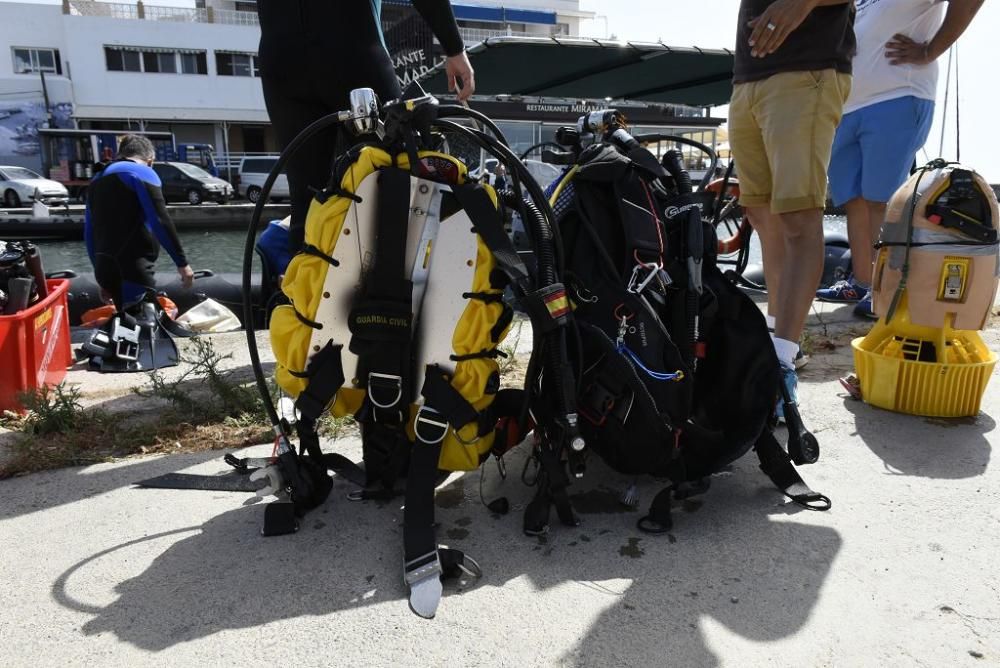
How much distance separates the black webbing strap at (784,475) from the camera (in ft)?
6.31

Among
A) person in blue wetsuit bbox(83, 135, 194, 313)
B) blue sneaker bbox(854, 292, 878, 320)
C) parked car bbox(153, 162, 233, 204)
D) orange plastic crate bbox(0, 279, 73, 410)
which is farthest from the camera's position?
parked car bbox(153, 162, 233, 204)

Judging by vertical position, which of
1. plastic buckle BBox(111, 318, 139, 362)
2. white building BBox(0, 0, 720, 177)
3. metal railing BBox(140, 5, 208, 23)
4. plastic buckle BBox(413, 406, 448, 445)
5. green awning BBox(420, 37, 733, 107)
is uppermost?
metal railing BBox(140, 5, 208, 23)

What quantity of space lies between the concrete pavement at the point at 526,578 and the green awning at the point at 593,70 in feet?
29.9

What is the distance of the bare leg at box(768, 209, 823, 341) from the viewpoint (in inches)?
94.2

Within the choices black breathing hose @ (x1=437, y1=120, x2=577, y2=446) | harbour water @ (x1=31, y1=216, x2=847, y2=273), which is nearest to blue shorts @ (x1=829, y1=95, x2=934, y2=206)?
black breathing hose @ (x1=437, y1=120, x2=577, y2=446)

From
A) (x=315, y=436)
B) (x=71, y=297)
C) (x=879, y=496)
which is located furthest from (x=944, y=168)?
(x=71, y=297)

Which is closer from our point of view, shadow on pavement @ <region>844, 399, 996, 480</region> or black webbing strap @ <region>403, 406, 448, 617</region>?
black webbing strap @ <region>403, 406, 448, 617</region>

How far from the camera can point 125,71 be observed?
34.7 m

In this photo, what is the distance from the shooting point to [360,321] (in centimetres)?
178

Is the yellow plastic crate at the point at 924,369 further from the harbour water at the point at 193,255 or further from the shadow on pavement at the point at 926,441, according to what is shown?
the harbour water at the point at 193,255

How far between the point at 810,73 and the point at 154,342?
380 centimetres

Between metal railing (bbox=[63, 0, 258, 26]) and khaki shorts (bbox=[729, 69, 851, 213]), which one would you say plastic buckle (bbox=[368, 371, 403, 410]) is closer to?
khaki shorts (bbox=[729, 69, 851, 213])

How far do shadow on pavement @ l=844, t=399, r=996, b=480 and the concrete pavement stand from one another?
3cm

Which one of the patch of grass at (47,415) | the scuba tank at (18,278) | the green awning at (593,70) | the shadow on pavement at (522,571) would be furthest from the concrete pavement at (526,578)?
the green awning at (593,70)
